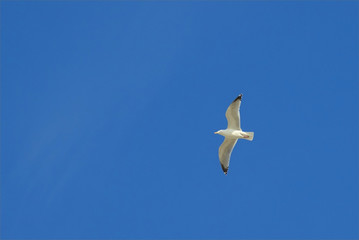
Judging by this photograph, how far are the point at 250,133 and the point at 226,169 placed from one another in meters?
2.34

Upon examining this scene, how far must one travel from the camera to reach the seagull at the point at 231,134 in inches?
1041

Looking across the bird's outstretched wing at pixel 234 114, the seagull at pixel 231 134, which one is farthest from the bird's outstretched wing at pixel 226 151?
the bird's outstretched wing at pixel 234 114

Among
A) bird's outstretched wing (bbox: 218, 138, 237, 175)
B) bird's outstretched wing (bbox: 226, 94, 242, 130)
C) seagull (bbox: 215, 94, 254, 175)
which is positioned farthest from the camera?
bird's outstretched wing (bbox: 218, 138, 237, 175)

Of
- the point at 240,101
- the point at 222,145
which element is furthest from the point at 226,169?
the point at 240,101

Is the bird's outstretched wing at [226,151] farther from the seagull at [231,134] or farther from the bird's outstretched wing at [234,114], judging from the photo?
the bird's outstretched wing at [234,114]

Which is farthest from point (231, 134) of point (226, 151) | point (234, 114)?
point (226, 151)

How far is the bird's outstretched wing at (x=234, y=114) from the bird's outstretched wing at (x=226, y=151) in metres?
0.94

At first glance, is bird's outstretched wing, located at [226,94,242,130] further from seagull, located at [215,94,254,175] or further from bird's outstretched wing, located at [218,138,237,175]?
bird's outstretched wing, located at [218,138,237,175]

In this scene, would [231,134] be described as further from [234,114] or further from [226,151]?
[226,151]

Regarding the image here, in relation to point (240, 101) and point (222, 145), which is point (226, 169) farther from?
point (240, 101)

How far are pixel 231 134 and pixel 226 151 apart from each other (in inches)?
51.2

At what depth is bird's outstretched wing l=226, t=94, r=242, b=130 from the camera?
2627 cm

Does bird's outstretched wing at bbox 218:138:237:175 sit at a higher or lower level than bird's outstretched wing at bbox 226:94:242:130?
lower

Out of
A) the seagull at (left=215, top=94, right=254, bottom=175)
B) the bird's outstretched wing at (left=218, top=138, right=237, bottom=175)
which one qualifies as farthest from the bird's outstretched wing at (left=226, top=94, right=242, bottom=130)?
the bird's outstretched wing at (left=218, top=138, right=237, bottom=175)
